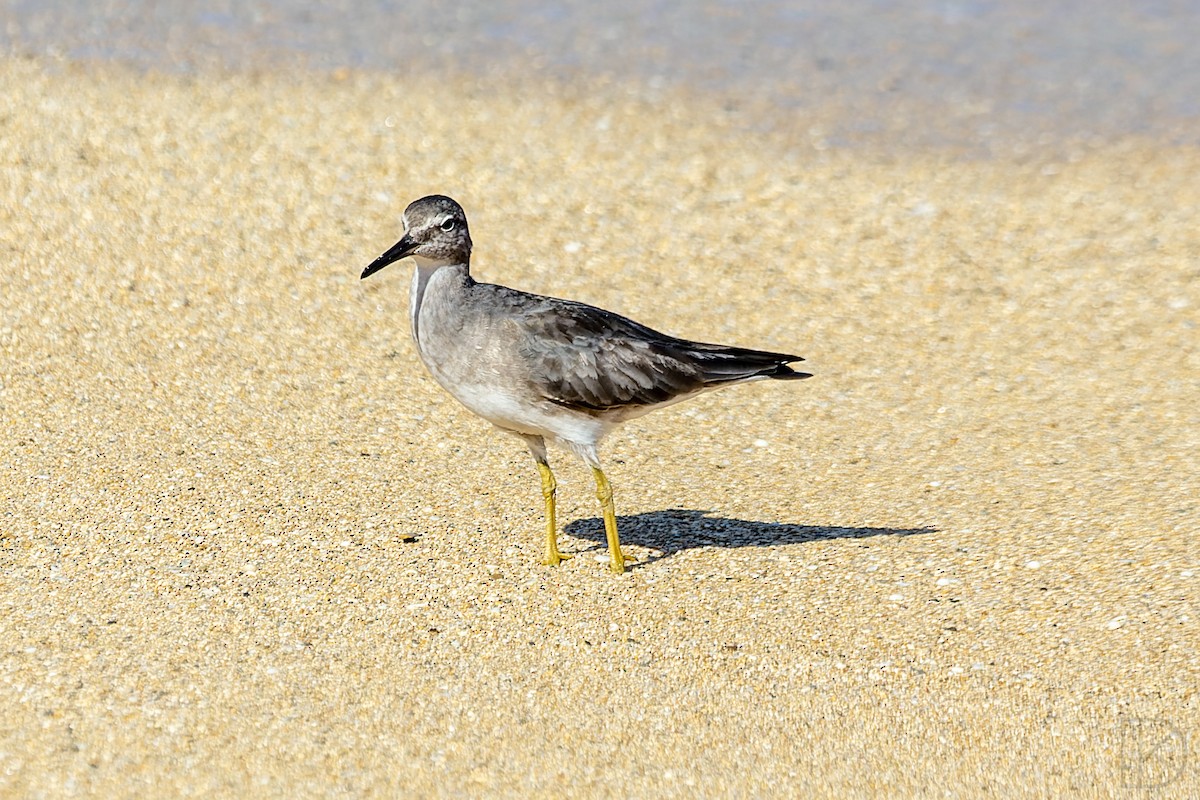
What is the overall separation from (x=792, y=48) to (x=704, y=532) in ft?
32.5

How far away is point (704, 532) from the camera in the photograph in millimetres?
7656

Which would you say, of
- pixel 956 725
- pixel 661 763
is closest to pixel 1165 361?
pixel 956 725

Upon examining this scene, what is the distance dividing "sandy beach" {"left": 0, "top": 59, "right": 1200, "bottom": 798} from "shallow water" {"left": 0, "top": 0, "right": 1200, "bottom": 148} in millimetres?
723

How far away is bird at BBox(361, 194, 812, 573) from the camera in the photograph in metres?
6.77

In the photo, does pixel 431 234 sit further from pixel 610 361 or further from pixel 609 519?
pixel 609 519

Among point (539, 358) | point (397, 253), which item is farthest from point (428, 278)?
point (539, 358)

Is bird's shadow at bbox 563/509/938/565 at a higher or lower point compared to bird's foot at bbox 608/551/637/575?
lower

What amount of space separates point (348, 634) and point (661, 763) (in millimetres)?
1604

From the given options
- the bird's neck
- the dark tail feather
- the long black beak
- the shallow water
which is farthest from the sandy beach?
the long black beak

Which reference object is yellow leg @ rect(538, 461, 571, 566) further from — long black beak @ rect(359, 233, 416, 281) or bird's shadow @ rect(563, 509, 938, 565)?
long black beak @ rect(359, 233, 416, 281)

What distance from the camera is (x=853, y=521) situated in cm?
781

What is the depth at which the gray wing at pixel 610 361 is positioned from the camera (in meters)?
6.81

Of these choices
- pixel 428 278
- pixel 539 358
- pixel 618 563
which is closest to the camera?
pixel 539 358

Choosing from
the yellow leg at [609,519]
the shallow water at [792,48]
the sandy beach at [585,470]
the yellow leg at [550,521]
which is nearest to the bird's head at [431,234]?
the yellow leg at [550,521]
